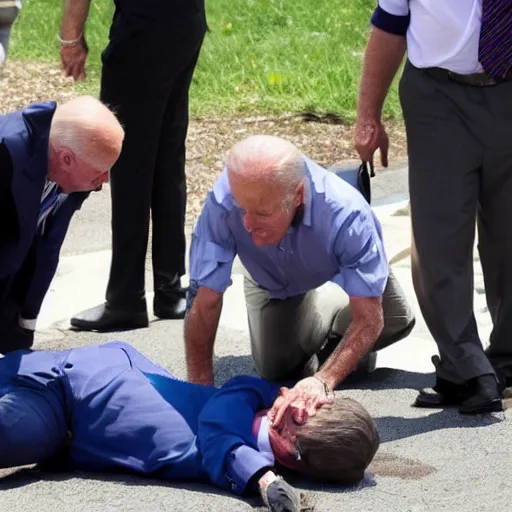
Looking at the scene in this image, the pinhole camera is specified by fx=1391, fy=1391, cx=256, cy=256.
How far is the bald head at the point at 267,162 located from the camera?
4.17 m

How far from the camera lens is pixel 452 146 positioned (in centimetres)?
470

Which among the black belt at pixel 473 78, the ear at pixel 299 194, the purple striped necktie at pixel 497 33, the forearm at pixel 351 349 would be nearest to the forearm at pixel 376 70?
the black belt at pixel 473 78

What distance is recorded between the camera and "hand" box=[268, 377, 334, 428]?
3.89 metres

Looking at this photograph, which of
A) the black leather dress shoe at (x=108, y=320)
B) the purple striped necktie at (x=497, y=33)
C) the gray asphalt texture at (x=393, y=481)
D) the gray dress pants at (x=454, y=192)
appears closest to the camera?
the gray asphalt texture at (x=393, y=481)

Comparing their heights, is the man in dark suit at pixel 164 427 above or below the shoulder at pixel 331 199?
below

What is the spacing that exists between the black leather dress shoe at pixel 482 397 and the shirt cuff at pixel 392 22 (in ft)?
4.02

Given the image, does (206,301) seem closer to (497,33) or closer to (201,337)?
(201,337)

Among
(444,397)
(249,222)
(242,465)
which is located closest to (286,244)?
(249,222)

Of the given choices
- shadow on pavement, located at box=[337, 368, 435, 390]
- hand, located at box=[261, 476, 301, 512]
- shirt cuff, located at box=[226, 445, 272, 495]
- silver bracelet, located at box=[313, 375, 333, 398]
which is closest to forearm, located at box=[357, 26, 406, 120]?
shadow on pavement, located at box=[337, 368, 435, 390]

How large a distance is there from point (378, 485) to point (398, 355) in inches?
62.1

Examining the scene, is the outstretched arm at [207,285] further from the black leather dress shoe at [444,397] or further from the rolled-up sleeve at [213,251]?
the black leather dress shoe at [444,397]

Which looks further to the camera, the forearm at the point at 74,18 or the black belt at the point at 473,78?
the forearm at the point at 74,18

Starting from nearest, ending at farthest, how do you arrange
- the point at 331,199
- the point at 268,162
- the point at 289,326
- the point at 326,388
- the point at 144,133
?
the point at 326,388, the point at 268,162, the point at 331,199, the point at 289,326, the point at 144,133

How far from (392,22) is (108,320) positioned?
1858 mm
